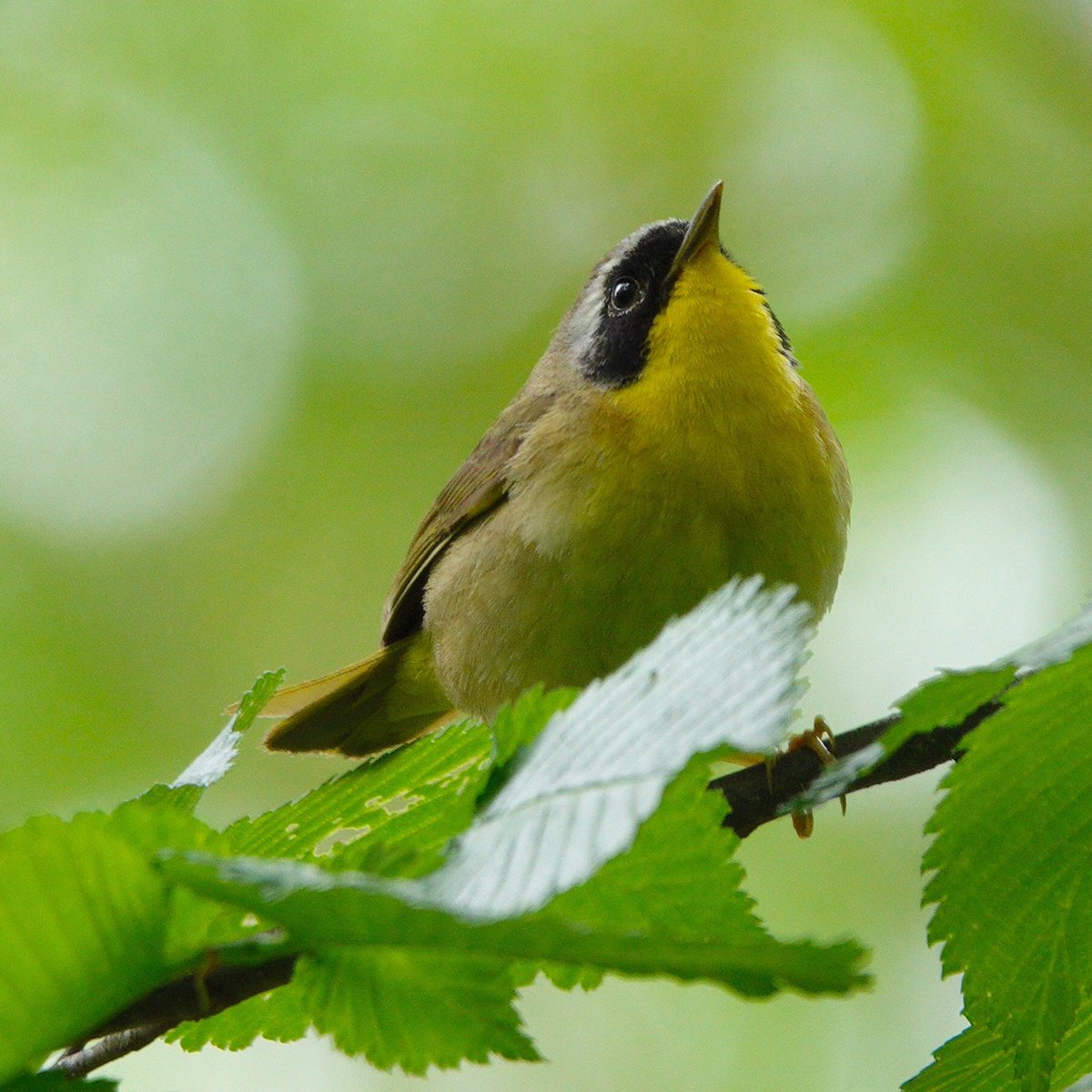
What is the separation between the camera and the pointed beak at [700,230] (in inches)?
149

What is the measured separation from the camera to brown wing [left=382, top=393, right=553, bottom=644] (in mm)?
3928

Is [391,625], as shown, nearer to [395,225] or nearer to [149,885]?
[149,885]

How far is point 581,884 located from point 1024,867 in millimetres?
537

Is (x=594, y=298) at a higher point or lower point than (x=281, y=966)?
higher

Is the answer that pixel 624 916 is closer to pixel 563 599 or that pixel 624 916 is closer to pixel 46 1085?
pixel 46 1085

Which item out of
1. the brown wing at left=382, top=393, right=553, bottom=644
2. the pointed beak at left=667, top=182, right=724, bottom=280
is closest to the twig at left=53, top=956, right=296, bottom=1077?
the brown wing at left=382, top=393, right=553, bottom=644

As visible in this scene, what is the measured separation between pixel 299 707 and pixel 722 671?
11.4 ft

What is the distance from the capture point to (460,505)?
4.07m

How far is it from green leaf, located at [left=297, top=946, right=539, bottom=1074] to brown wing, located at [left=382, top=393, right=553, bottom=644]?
2849mm

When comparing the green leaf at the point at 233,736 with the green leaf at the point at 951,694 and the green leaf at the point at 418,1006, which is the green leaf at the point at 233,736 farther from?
the green leaf at the point at 951,694

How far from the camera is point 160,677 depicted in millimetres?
7188

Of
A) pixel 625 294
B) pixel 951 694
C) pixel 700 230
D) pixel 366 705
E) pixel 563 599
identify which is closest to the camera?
pixel 951 694

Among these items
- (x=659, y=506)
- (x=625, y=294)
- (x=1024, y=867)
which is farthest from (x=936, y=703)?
(x=625, y=294)

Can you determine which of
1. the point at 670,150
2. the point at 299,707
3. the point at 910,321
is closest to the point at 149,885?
the point at 299,707
